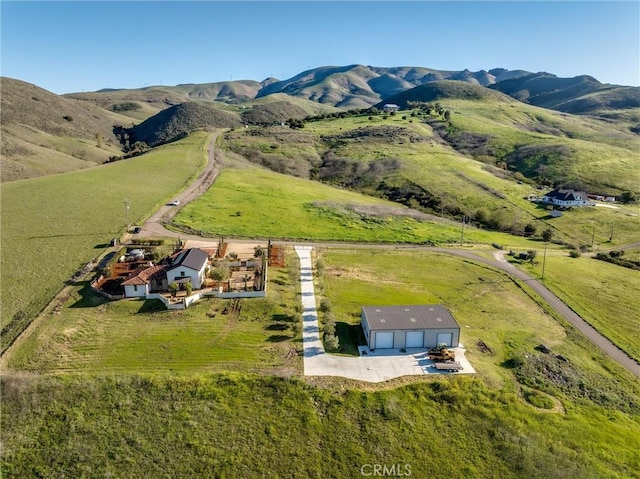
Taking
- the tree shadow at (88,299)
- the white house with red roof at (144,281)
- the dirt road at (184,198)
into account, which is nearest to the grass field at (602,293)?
the white house with red roof at (144,281)

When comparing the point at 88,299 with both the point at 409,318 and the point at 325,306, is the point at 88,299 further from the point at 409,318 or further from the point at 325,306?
the point at 409,318

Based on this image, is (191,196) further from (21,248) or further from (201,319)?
(201,319)

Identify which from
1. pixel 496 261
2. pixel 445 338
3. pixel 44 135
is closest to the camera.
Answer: pixel 445 338

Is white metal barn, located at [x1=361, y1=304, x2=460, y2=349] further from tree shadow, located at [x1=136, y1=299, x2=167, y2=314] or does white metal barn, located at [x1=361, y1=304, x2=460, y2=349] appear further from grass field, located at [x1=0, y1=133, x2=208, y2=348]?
grass field, located at [x1=0, y1=133, x2=208, y2=348]

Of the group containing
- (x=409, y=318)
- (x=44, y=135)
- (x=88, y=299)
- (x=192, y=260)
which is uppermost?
(x=44, y=135)

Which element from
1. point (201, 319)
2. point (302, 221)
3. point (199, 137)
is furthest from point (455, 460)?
point (199, 137)

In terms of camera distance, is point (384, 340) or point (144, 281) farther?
point (144, 281)

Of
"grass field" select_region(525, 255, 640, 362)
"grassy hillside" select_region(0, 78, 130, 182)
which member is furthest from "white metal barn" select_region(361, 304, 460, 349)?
"grassy hillside" select_region(0, 78, 130, 182)

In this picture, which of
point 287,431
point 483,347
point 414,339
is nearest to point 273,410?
point 287,431
